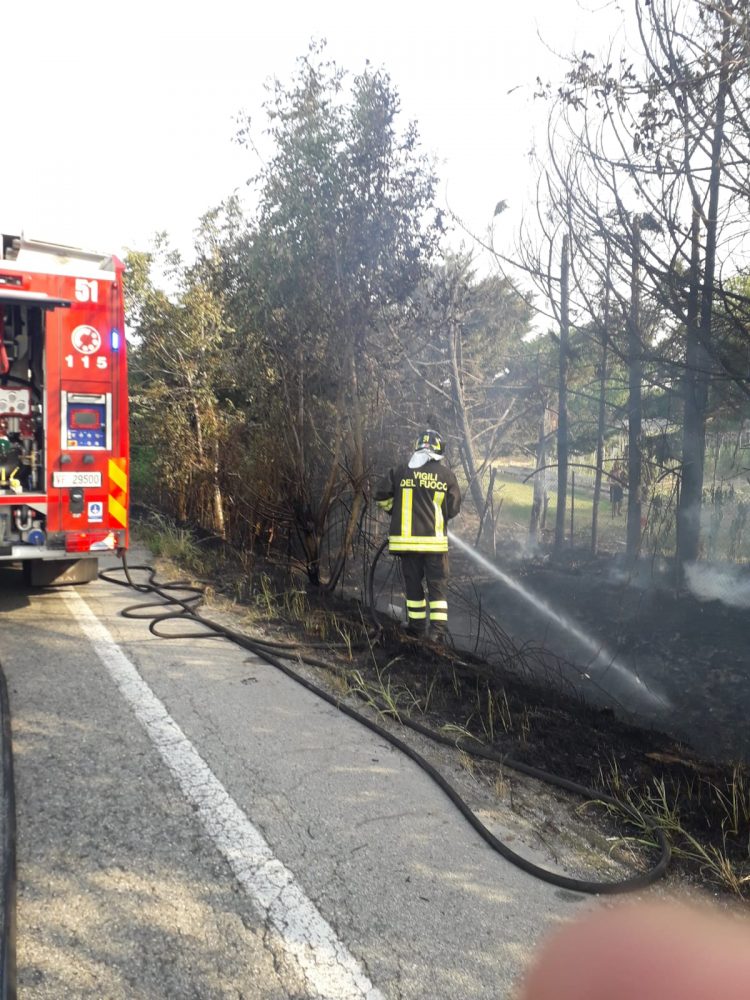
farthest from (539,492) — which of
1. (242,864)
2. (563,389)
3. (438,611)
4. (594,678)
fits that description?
(242,864)

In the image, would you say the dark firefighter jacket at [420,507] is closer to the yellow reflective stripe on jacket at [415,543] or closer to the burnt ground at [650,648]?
the yellow reflective stripe on jacket at [415,543]

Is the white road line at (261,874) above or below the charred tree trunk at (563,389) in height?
below

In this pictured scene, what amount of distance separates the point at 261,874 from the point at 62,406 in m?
4.49

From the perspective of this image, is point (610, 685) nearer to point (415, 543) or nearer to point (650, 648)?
point (650, 648)

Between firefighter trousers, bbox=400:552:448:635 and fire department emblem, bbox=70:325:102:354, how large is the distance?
120 inches

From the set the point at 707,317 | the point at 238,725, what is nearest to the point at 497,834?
the point at 238,725

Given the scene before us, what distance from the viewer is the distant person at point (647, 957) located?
183 centimetres

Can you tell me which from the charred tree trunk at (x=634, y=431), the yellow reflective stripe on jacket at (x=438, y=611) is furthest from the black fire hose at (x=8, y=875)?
the charred tree trunk at (x=634, y=431)

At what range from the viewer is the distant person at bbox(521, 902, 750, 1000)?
1.83 m

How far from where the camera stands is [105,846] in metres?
2.83

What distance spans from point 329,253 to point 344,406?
6.05 feet

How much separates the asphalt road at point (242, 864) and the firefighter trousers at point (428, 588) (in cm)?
229

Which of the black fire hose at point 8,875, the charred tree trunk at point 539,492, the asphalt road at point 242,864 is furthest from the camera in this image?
the charred tree trunk at point 539,492

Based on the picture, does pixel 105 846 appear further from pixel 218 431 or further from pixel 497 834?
pixel 218 431
